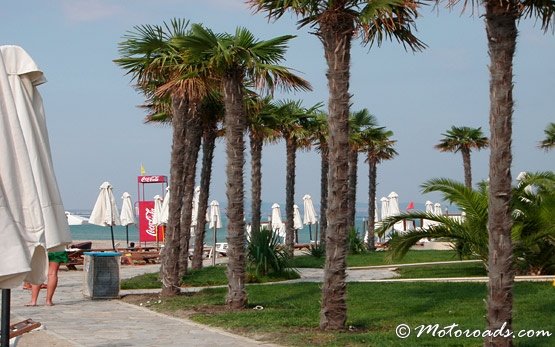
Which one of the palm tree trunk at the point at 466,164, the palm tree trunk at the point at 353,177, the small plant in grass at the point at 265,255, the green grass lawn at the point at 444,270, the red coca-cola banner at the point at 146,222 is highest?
the palm tree trunk at the point at 466,164

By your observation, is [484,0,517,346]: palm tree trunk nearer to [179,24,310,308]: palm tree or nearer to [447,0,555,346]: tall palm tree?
[447,0,555,346]: tall palm tree

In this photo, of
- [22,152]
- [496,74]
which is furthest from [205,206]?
[22,152]

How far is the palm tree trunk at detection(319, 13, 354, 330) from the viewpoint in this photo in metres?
12.3

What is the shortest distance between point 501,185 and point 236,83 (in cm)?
731

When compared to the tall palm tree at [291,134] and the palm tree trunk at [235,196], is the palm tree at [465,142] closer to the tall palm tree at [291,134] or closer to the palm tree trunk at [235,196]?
the tall palm tree at [291,134]

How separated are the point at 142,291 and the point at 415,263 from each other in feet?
33.0

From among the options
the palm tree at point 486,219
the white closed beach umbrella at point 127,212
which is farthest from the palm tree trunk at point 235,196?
the white closed beach umbrella at point 127,212

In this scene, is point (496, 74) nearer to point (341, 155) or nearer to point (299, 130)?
point (341, 155)

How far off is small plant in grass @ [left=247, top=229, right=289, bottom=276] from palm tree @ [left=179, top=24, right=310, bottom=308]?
7.10 m

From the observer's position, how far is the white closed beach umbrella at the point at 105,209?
115ft

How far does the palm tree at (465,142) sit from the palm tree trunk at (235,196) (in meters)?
33.3

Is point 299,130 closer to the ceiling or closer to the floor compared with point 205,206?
closer to the ceiling

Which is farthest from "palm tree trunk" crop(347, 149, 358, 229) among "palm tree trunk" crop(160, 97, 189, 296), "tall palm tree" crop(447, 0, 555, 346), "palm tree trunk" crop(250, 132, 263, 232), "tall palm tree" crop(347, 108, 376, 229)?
"tall palm tree" crop(447, 0, 555, 346)

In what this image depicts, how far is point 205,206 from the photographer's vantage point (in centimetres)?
2611
